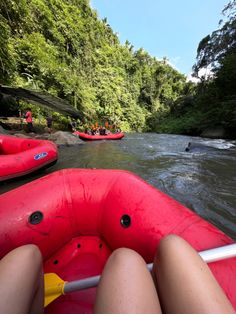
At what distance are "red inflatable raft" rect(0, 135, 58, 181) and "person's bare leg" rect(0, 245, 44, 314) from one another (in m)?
2.46

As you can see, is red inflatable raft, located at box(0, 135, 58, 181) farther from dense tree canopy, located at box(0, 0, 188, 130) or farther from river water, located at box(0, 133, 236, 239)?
dense tree canopy, located at box(0, 0, 188, 130)

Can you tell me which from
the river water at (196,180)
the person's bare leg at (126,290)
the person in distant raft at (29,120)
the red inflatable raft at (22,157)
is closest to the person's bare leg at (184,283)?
the person's bare leg at (126,290)

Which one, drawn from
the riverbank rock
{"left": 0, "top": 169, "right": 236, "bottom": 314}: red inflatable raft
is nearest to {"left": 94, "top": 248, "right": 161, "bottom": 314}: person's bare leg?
{"left": 0, "top": 169, "right": 236, "bottom": 314}: red inflatable raft

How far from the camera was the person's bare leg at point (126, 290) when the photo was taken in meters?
0.57

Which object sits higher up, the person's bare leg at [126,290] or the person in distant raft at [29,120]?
the person's bare leg at [126,290]

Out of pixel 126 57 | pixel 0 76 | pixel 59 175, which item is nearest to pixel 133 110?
pixel 126 57

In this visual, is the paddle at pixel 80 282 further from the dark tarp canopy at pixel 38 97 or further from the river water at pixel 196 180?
the dark tarp canopy at pixel 38 97

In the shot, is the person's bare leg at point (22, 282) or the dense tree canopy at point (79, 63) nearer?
the person's bare leg at point (22, 282)

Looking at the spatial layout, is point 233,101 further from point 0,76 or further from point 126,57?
point 126,57

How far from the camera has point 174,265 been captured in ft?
2.31

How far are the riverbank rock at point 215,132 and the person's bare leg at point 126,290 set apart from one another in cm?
1397

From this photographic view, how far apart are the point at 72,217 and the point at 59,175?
1.16 ft

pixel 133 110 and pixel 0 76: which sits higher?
pixel 0 76

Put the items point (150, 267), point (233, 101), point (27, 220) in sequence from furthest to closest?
point (233, 101) → point (27, 220) → point (150, 267)
